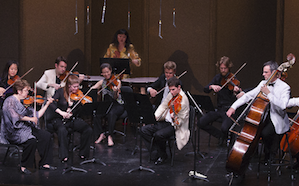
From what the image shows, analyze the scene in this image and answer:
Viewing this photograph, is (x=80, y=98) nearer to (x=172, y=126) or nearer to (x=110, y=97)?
(x=110, y=97)

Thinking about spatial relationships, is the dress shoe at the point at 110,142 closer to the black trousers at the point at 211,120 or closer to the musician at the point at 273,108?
the black trousers at the point at 211,120

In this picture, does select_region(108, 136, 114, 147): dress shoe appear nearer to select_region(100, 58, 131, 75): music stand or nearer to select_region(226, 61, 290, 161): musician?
select_region(100, 58, 131, 75): music stand

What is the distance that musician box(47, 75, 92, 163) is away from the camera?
4695 mm

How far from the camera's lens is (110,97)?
5625 millimetres

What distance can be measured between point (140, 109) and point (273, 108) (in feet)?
4.88

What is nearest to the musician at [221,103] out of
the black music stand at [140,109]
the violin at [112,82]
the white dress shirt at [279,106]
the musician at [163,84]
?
the musician at [163,84]

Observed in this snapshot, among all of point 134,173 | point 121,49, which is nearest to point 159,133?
point 134,173

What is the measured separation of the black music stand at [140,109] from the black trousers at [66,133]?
75 cm

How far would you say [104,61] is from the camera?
5750 millimetres

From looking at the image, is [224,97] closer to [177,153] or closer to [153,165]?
[177,153]

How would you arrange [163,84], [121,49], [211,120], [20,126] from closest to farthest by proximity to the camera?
[20,126]
[211,120]
[163,84]
[121,49]

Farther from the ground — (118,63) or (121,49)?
(121,49)

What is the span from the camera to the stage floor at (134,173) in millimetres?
3961

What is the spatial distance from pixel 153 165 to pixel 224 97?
1.52 metres
